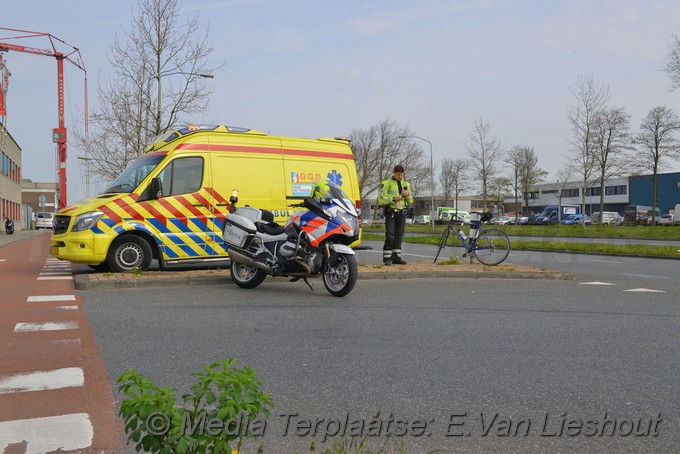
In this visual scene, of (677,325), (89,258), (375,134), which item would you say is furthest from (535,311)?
(375,134)

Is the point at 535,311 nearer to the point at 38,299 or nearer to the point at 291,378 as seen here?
the point at 291,378

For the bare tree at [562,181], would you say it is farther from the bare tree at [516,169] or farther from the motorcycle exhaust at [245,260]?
the motorcycle exhaust at [245,260]

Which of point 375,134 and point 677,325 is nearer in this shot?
point 677,325

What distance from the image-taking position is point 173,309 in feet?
24.5

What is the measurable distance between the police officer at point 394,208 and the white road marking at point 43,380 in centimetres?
827

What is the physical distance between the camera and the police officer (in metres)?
12.3

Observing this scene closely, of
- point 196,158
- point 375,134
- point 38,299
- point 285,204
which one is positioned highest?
point 375,134

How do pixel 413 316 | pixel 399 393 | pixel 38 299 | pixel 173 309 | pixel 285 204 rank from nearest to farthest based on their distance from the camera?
1. pixel 399 393
2. pixel 413 316
3. pixel 173 309
4. pixel 38 299
5. pixel 285 204

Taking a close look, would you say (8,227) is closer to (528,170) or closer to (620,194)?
(528,170)

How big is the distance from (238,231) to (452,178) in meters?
70.4

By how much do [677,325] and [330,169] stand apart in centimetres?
762

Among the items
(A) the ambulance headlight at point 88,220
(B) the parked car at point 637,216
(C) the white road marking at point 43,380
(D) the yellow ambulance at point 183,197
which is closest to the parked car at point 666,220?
(B) the parked car at point 637,216

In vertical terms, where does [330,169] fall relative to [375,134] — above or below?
below

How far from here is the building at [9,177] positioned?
5691cm
